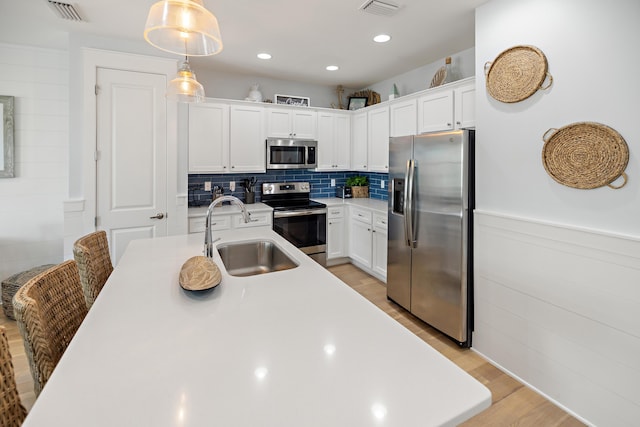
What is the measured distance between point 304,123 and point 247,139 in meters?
0.84

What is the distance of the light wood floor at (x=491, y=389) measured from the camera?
1.84 m

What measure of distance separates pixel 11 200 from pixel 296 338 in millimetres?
3865

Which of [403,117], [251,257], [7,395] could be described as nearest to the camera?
[7,395]

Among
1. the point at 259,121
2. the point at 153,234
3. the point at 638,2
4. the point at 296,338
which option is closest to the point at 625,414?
the point at 296,338

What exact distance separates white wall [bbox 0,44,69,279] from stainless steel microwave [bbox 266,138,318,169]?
2238mm

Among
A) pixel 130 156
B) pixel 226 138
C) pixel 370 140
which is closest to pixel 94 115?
pixel 130 156

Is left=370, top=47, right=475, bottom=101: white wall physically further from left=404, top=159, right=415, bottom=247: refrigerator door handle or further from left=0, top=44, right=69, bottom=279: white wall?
left=0, top=44, right=69, bottom=279: white wall

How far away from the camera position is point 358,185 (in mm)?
4828

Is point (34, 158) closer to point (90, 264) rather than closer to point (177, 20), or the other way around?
point (90, 264)

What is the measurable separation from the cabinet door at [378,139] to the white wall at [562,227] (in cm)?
162

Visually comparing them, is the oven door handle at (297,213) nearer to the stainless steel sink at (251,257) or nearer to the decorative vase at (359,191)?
the decorative vase at (359,191)

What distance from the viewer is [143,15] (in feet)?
8.29

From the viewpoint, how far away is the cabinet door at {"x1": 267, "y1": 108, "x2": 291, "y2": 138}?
415 cm

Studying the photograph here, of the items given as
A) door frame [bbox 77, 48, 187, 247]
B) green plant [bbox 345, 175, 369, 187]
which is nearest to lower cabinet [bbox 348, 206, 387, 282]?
green plant [bbox 345, 175, 369, 187]
